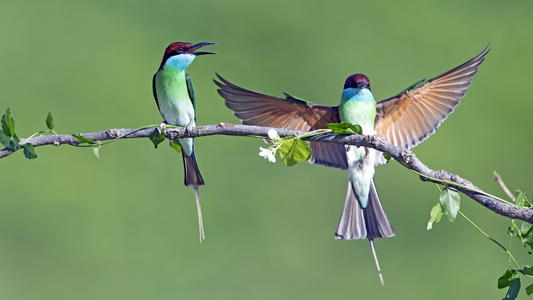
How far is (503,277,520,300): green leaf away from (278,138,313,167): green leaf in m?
0.33

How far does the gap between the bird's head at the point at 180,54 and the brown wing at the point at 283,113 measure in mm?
133

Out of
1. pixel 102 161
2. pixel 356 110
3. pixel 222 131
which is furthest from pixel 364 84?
pixel 102 161

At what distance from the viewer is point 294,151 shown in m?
1.29

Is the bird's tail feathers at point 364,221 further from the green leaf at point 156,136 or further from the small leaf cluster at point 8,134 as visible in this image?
the small leaf cluster at point 8,134

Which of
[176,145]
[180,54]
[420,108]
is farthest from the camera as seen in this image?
[420,108]

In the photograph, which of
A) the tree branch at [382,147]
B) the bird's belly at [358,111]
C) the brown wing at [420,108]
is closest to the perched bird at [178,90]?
the bird's belly at [358,111]

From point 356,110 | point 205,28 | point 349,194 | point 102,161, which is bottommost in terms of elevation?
point 349,194

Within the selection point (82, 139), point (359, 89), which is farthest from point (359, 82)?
point (82, 139)

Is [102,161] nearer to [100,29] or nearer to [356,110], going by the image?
[100,29]

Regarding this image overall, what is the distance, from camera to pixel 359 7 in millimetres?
8750

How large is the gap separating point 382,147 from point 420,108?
940mm

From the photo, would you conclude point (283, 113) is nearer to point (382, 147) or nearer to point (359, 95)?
point (359, 95)

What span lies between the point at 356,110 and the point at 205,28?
6.06m

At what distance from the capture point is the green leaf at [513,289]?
1.20 m
